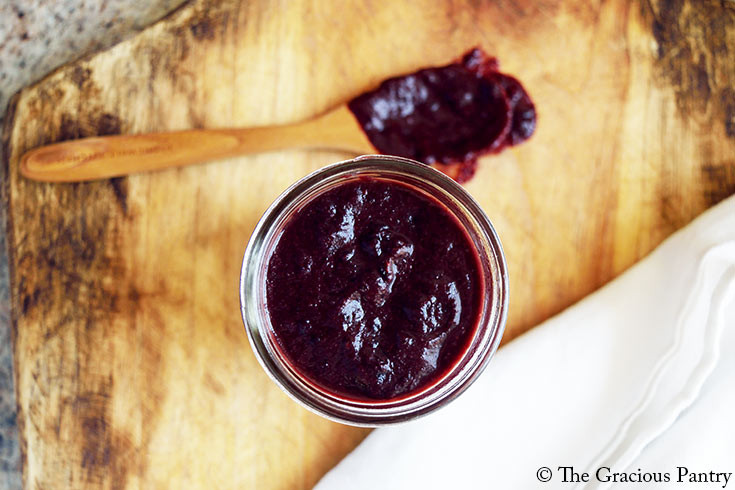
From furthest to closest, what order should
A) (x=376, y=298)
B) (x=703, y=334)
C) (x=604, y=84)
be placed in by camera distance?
(x=604, y=84) < (x=703, y=334) < (x=376, y=298)

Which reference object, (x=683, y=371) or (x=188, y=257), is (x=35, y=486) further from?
(x=683, y=371)

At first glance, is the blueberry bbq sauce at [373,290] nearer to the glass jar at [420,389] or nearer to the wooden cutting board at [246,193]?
the glass jar at [420,389]

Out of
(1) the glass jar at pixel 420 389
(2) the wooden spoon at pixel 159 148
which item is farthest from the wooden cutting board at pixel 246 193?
(1) the glass jar at pixel 420 389

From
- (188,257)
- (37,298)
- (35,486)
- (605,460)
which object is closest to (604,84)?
(605,460)

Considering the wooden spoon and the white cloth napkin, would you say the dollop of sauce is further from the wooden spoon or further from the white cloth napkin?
the white cloth napkin

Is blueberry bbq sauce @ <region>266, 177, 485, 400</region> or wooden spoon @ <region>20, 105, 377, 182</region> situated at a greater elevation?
wooden spoon @ <region>20, 105, 377, 182</region>

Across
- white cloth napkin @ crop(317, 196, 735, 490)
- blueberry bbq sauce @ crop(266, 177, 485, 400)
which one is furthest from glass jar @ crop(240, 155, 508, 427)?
white cloth napkin @ crop(317, 196, 735, 490)
